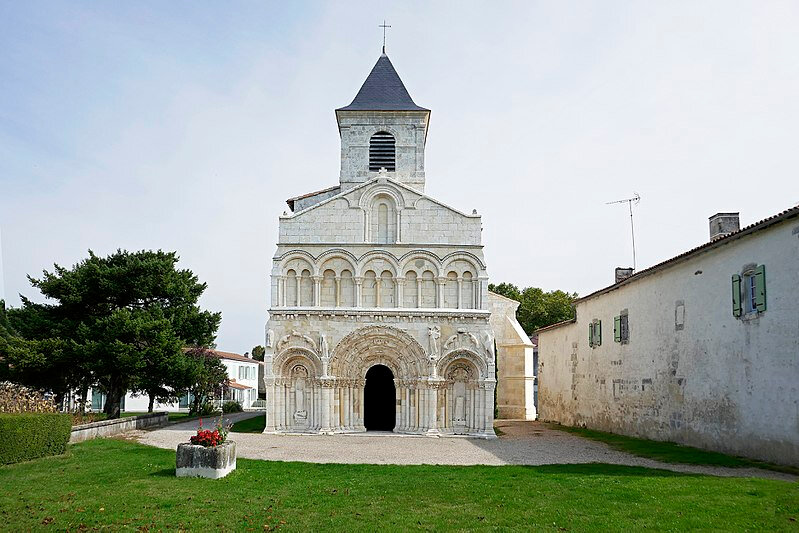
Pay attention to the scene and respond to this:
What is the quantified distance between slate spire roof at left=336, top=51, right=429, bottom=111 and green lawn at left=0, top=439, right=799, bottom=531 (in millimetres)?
19853

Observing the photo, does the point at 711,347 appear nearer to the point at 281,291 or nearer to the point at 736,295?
the point at 736,295

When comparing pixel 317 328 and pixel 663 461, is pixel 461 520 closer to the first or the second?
pixel 663 461

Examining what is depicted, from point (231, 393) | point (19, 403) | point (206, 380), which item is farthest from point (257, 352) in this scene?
point (19, 403)

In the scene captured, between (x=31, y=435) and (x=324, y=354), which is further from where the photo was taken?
(x=324, y=354)

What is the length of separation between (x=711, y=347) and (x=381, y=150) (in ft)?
56.6

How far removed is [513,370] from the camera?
1558 inches

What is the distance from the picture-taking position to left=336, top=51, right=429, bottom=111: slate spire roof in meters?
31.8

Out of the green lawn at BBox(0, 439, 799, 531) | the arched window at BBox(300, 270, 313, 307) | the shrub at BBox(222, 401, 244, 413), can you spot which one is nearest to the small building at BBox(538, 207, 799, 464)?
the green lawn at BBox(0, 439, 799, 531)

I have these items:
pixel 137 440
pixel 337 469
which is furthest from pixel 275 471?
pixel 137 440

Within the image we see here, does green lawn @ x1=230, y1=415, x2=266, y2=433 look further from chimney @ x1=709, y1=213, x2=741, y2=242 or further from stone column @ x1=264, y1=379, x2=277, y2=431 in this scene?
chimney @ x1=709, y1=213, x2=741, y2=242

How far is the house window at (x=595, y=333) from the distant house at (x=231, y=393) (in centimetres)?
2372

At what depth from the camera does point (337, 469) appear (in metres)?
15.7

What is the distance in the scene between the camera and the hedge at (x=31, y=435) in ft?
51.9

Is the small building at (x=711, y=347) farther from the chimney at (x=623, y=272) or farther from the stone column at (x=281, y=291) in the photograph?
the stone column at (x=281, y=291)
